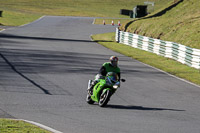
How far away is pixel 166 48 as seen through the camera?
107ft

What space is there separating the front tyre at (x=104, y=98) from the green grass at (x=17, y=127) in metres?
3.80

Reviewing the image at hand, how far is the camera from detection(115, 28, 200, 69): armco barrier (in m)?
27.3

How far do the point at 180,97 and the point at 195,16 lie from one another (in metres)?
28.8

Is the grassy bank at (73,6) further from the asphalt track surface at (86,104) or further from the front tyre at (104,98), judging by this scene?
the front tyre at (104,98)

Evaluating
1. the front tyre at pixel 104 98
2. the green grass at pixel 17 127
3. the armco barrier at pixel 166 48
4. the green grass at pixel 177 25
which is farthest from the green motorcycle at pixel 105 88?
the green grass at pixel 177 25

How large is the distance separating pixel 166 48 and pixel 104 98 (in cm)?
1972

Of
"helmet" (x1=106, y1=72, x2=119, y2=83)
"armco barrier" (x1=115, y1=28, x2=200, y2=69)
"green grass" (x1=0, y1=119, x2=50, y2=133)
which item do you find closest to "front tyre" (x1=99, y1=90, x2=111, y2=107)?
"helmet" (x1=106, y1=72, x2=119, y2=83)

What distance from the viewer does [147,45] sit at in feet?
123

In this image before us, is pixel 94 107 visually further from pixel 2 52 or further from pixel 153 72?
pixel 2 52

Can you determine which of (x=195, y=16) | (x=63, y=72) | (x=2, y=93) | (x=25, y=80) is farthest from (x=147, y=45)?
(x=2, y=93)

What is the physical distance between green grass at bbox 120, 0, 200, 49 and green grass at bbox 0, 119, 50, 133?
83.7ft

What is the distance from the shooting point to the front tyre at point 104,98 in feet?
44.3

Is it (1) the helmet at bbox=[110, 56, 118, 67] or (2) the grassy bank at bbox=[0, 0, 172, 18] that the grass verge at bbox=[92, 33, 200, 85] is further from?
(2) the grassy bank at bbox=[0, 0, 172, 18]

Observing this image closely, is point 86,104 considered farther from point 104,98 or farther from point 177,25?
point 177,25
